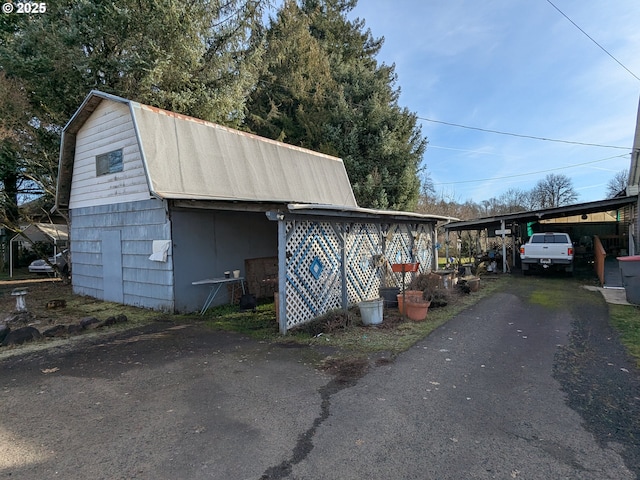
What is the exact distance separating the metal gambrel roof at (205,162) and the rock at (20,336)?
11.4ft

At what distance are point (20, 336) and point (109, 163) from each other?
5.39m

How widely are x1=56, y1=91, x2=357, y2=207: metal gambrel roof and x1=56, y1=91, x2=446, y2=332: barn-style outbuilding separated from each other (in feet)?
0.12

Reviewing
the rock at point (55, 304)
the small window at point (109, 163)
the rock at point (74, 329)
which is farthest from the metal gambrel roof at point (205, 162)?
the rock at point (55, 304)

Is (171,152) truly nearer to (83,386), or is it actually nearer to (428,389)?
(83,386)

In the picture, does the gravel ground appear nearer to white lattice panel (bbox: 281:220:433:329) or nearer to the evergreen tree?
white lattice panel (bbox: 281:220:433:329)

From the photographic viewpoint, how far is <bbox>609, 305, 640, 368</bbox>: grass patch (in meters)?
5.96

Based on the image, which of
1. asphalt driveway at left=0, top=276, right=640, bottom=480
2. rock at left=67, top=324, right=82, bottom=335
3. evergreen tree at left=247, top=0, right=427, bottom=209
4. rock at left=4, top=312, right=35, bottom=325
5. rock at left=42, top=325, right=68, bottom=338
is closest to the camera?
asphalt driveway at left=0, top=276, right=640, bottom=480

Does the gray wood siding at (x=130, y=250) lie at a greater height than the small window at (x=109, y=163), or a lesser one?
lesser

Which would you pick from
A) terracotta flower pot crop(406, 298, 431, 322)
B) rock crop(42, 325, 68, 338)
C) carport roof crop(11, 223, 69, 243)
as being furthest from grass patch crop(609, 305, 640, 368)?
carport roof crop(11, 223, 69, 243)

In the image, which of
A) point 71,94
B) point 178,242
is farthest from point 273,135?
point 178,242

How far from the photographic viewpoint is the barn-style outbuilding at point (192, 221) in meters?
7.82

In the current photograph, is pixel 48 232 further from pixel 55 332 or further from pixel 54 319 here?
pixel 55 332

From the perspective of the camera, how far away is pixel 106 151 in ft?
34.3

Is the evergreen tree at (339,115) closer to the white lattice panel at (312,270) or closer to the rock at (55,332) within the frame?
the white lattice panel at (312,270)
